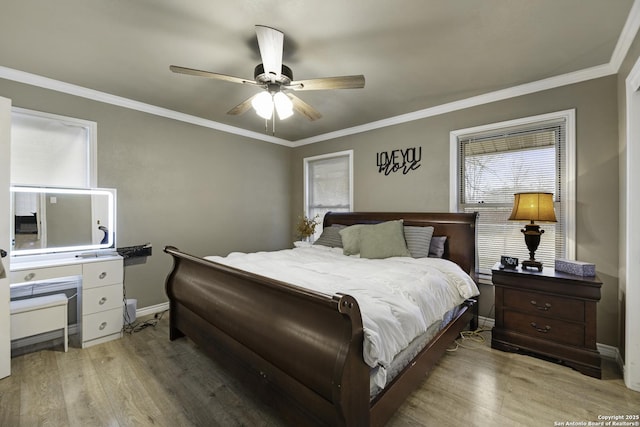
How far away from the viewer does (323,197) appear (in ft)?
15.5

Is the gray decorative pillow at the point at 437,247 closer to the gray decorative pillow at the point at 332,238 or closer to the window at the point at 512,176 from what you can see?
the window at the point at 512,176

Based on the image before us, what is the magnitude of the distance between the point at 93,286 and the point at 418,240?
3.30m

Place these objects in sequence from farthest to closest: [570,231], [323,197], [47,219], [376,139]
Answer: [323,197], [376,139], [47,219], [570,231]

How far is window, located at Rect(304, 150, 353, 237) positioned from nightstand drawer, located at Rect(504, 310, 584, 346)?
8.04 feet

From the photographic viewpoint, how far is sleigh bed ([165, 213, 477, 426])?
1201 millimetres

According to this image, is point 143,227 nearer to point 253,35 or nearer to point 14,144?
point 14,144

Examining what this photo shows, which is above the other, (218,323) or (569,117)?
(569,117)

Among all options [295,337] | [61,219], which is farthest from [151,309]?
[295,337]

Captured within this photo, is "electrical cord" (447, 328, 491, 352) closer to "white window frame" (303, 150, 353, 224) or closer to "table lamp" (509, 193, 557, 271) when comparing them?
"table lamp" (509, 193, 557, 271)

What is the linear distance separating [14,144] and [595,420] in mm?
5005

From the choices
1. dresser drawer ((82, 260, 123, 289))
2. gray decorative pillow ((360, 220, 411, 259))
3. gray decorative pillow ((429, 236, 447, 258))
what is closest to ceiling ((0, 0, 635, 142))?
gray decorative pillow ((360, 220, 411, 259))

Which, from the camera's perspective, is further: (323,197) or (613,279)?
(323,197)

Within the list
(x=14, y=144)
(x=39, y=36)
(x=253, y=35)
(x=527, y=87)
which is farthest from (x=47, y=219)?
(x=527, y=87)

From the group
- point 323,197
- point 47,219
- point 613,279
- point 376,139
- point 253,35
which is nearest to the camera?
point 253,35
